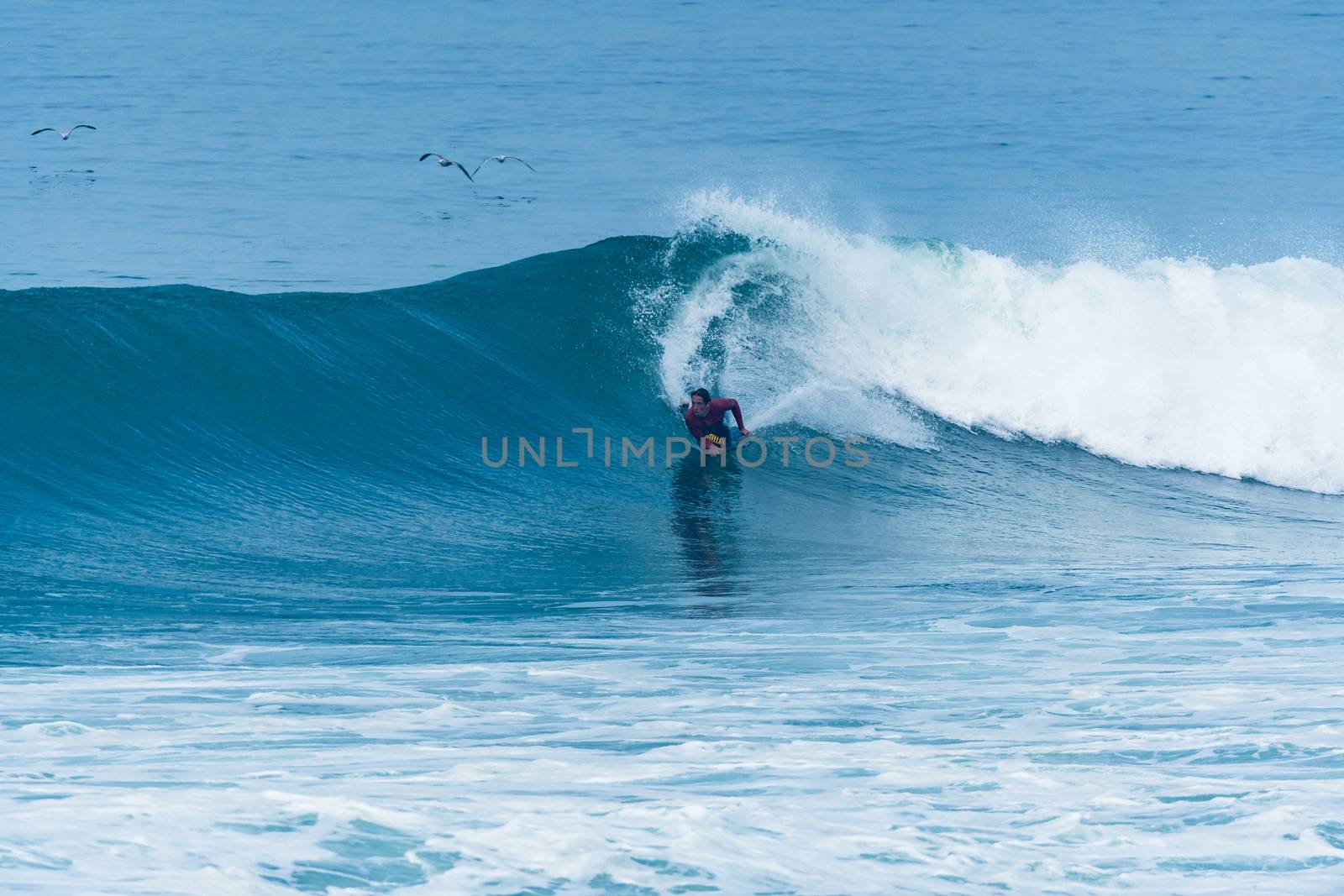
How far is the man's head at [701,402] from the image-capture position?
36.8 feet

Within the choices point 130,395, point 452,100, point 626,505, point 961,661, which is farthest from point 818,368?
point 452,100

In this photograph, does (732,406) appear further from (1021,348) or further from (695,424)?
(1021,348)

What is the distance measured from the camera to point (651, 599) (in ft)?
26.9

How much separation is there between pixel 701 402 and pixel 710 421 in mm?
315

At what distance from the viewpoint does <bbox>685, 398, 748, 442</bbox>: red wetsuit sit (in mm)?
11336

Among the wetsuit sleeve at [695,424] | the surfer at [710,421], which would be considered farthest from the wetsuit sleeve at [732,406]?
the wetsuit sleeve at [695,424]

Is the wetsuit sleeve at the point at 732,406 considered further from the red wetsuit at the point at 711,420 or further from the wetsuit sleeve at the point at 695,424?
the wetsuit sleeve at the point at 695,424

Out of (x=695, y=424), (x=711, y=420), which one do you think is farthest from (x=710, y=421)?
(x=695, y=424)

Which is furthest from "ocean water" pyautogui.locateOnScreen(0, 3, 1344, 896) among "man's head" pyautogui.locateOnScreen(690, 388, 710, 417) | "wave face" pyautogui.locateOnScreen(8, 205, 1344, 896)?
"man's head" pyautogui.locateOnScreen(690, 388, 710, 417)

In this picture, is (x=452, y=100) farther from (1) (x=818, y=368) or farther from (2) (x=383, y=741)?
(2) (x=383, y=741)

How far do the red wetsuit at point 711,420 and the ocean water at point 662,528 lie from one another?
301 mm

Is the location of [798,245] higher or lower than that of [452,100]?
lower

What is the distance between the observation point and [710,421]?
38.0 ft

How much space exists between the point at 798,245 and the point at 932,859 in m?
11.3
